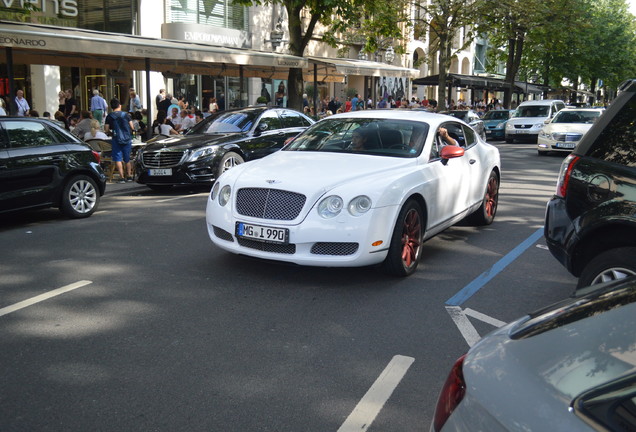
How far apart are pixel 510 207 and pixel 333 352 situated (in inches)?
277

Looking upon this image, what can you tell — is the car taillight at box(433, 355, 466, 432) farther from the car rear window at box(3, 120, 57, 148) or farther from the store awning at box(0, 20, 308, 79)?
the store awning at box(0, 20, 308, 79)

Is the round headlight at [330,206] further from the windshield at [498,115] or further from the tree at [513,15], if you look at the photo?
the windshield at [498,115]

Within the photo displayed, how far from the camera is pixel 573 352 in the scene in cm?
185

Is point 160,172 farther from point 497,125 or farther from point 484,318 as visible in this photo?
point 497,125

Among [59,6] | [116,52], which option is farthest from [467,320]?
[59,6]

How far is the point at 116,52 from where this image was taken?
1362 cm

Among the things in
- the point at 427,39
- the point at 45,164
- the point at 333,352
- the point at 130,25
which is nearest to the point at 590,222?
the point at 333,352

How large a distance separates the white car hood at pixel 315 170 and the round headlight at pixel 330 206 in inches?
4.3


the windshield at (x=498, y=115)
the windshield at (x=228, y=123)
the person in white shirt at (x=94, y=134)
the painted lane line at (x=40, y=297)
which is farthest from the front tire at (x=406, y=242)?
the windshield at (x=498, y=115)

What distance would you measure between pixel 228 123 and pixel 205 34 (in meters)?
14.1

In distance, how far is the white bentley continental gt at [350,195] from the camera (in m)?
5.69

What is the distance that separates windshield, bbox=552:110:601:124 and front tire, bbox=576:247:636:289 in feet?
59.0

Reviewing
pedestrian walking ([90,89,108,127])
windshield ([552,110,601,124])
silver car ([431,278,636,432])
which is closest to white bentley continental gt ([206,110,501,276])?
silver car ([431,278,636,432])

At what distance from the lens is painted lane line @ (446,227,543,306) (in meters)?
5.61
